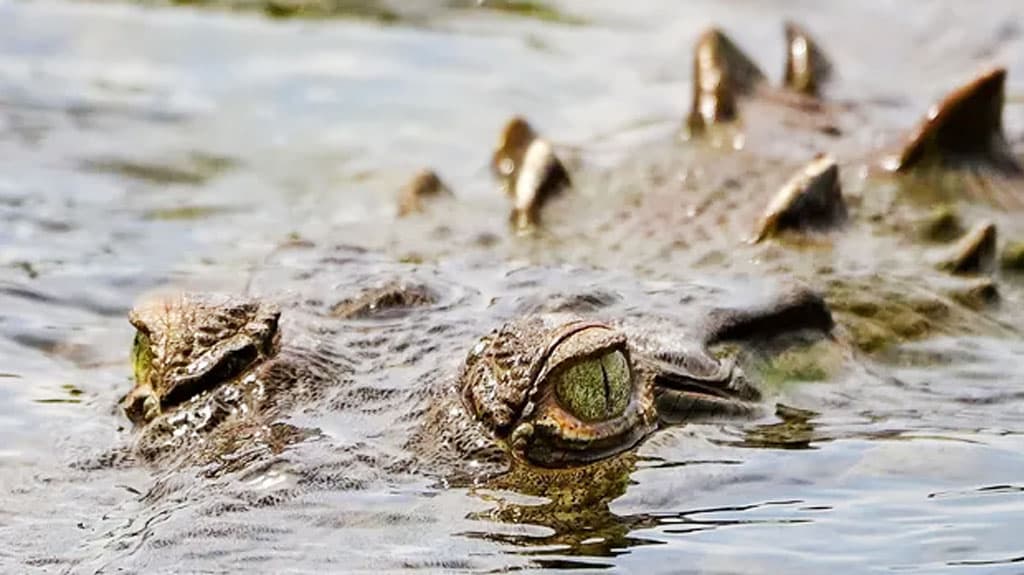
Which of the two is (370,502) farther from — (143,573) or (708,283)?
(708,283)

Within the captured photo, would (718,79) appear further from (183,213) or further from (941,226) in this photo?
(183,213)

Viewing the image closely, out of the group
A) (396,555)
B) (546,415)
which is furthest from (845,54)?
(396,555)

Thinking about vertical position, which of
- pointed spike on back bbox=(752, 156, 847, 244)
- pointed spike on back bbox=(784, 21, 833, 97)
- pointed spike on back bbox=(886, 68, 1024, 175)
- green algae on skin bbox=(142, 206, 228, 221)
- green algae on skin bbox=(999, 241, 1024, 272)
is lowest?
green algae on skin bbox=(142, 206, 228, 221)

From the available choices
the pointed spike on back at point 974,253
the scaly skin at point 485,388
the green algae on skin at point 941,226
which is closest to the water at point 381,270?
the scaly skin at point 485,388

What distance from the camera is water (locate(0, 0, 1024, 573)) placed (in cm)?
383

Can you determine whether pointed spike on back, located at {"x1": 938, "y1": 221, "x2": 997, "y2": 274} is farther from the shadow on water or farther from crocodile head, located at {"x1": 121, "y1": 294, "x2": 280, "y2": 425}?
crocodile head, located at {"x1": 121, "y1": 294, "x2": 280, "y2": 425}

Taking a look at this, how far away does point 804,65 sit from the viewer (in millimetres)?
8273

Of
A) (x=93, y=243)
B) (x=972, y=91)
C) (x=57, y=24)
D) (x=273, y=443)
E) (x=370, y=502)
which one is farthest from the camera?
(x=57, y=24)

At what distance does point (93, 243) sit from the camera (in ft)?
25.0

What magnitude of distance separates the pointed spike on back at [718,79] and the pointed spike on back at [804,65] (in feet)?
0.59

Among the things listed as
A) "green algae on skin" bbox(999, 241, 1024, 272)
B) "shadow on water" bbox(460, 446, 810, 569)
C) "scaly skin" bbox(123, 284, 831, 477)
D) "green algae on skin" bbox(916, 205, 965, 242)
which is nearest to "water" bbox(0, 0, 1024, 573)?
"shadow on water" bbox(460, 446, 810, 569)

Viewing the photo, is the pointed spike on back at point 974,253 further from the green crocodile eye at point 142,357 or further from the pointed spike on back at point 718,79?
the green crocodile eye at point 142,357

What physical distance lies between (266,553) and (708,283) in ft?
6.84

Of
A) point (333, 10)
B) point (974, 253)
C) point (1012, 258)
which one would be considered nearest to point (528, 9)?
point (333, 10)
